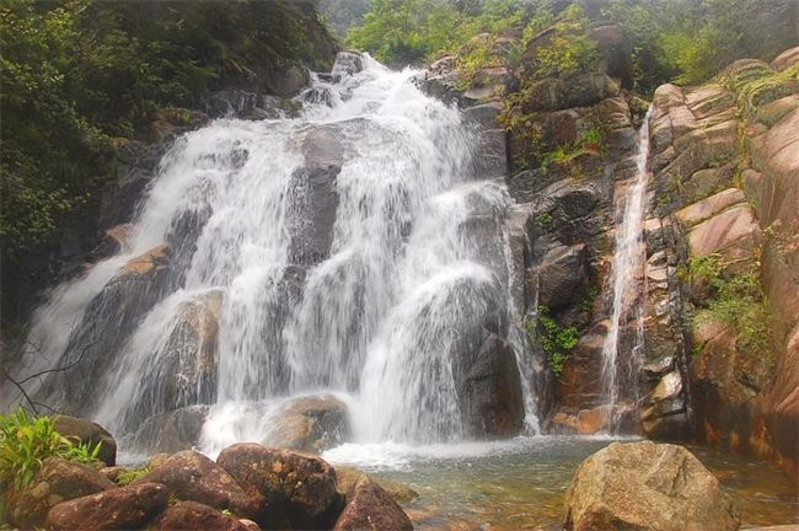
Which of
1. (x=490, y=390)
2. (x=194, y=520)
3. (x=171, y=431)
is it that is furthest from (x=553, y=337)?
(x=194, y=520)

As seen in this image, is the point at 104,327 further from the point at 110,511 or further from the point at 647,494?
the point at 647,494

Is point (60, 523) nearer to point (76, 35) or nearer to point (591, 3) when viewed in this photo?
point (76, 35)

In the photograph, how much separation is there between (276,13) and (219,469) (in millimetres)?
20262

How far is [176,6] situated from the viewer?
19562 mm

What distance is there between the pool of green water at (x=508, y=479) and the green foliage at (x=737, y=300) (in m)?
1.82

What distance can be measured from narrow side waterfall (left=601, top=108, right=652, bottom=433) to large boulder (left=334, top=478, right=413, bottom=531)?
6.64 metres

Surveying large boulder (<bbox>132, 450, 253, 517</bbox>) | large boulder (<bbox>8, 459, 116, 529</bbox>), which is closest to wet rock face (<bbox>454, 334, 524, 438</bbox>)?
large boulder (<bbox>132, 450, 253, 517</bbox>)

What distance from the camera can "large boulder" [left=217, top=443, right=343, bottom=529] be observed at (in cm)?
601

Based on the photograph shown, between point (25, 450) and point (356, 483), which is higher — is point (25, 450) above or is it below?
above

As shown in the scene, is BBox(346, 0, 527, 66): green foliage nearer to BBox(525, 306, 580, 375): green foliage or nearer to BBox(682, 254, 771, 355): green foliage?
BBox(525, 306, 580, 375): green foliage

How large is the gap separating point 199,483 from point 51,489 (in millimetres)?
1379

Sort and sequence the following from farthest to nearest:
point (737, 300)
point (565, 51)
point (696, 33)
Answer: point (565, 51), point (696, 33), point (737, 300)

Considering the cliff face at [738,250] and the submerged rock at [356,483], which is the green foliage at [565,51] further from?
the submerged rock at [356,483]

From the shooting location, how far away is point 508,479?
8305mm
